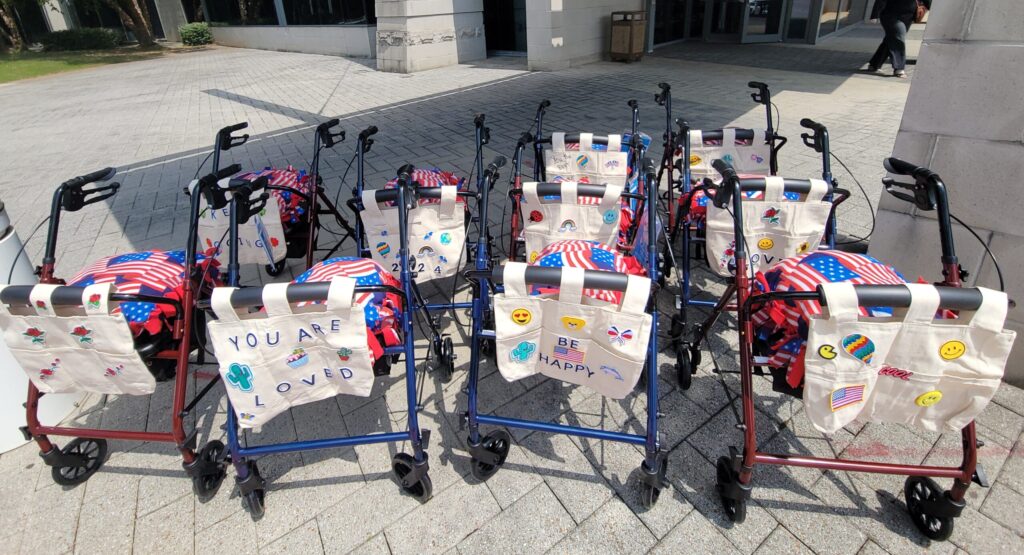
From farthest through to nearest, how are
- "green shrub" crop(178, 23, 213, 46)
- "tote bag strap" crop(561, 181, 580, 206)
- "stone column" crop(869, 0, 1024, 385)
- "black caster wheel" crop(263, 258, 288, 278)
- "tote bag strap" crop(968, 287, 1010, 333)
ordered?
"green shrub" crop(178, 23, 213, 46), "black caster wheel" crop(263, 258, 288, 278), "tote bag strap" crop(561, 181, 580, 206), "stone column" crop(869, 0, 1024, 385), "tote bag strap" crop(968, 287, 1010, 333)

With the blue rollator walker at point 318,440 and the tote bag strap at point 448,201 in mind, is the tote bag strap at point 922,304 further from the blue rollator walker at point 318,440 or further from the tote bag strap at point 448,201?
the tote bag strap at point 448,201

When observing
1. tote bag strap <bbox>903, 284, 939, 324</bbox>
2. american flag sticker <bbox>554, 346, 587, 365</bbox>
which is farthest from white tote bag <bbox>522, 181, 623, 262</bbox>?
tote bag strap <bbox>903, 284, 939, 324</bbox>

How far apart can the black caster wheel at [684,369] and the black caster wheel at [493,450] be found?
3.32ft

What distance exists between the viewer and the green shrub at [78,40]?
2438 cm

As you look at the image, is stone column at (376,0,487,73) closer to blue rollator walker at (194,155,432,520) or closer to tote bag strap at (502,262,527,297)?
blue rollator walker at (194,155,432,520)

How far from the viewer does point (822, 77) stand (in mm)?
10438

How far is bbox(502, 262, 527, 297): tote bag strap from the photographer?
1.90m

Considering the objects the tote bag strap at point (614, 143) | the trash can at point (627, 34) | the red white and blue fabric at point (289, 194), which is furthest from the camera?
the trash can at point (627, 34)

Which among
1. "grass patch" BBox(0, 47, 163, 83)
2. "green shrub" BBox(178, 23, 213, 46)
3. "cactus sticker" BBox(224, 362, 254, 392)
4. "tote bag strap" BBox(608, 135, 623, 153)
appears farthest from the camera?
"green shrub" BBox(178, 23, 213, 46)

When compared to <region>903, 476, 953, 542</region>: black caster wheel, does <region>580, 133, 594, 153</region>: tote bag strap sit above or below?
above

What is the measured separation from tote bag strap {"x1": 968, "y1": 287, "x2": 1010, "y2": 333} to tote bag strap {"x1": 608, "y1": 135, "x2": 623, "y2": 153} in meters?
2.35

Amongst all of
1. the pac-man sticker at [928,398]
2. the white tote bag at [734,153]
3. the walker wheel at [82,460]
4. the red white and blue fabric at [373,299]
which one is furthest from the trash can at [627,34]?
the walker wheel at [82,460]

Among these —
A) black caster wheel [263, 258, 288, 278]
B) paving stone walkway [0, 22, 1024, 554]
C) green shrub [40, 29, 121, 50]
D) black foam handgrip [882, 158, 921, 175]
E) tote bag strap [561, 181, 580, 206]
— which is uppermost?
green shrub [40, 29, 121, 50]

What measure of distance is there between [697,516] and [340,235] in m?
3.78
